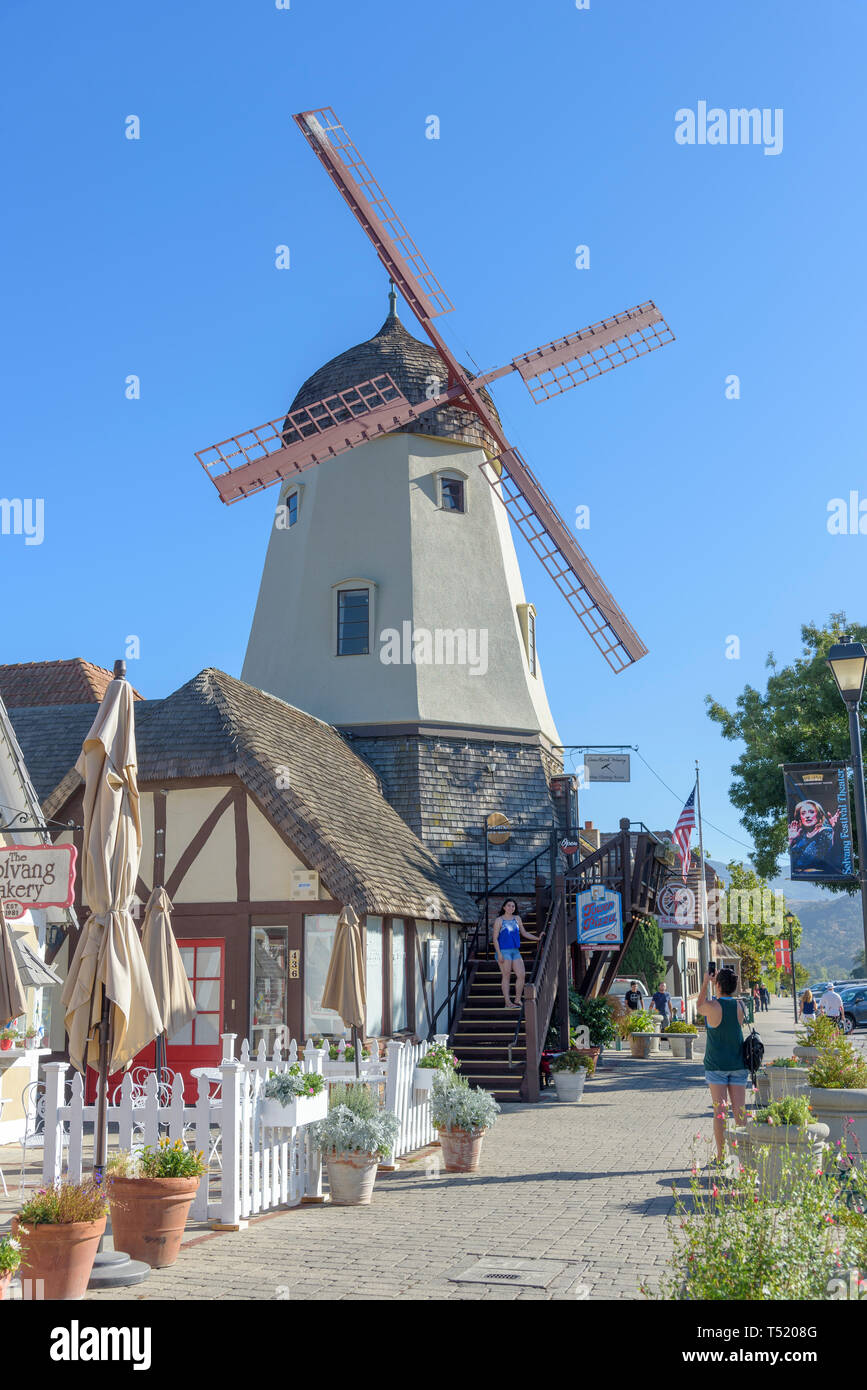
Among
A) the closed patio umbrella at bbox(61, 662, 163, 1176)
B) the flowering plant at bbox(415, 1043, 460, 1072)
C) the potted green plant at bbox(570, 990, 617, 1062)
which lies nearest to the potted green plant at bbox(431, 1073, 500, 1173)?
the flowering plant at bbox(415, 1043, 460, 1072)

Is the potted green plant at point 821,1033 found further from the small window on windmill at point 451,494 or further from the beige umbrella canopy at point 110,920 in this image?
the small window on windmill at point 451,494

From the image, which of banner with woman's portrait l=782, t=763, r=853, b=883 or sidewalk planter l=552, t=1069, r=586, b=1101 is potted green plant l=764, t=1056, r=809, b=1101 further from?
sidewalk planter l=552, t=1069, r=586, b=1101

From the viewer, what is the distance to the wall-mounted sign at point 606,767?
24641 mm

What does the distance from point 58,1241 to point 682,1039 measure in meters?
22.5

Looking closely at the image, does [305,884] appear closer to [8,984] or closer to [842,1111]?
[8,984]

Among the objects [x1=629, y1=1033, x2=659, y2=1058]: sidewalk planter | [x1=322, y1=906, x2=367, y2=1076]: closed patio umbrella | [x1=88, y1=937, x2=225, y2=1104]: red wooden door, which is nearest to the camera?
[x1=322, y1=906, x2=367, y2=1076]: closed patio umbrella

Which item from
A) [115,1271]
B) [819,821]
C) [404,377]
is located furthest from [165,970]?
[404,377]

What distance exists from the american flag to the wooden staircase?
8.61 meters

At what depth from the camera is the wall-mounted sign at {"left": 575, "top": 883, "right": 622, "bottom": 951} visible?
19.5 meters

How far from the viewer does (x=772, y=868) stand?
24.5 metres

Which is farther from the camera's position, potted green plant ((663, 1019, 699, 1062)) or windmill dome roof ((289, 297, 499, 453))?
potted green plant ((663, 1019, 699, 1062))

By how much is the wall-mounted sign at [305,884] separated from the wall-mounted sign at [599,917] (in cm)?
589

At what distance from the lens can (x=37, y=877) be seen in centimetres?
1264
